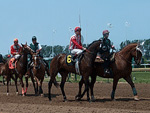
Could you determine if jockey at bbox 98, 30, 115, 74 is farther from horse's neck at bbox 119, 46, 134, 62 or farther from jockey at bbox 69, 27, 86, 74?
jockey at bbox 69, 27, 86, 74

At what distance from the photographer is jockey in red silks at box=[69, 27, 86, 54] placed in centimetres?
1437

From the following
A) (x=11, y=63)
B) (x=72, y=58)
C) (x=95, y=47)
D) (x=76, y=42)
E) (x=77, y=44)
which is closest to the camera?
(x=95, y=47)

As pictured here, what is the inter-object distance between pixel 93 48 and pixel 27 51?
181 inches

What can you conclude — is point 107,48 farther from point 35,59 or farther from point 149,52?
point 149,52

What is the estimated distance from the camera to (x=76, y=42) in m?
14.4

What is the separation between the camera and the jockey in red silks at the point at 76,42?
566 inches

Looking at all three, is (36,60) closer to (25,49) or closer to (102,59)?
(25,49)

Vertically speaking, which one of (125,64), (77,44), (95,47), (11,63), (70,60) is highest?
(77,44)

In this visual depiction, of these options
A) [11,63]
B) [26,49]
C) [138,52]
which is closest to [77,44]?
[138,52]

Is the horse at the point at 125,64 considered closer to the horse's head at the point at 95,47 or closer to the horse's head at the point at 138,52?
the horse's head at the point at 138,52

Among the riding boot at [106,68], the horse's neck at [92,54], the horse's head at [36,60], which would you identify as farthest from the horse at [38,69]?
the riding boot at [106,68]

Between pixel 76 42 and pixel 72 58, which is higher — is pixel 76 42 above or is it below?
above

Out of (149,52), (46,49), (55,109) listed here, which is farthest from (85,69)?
(46,49)

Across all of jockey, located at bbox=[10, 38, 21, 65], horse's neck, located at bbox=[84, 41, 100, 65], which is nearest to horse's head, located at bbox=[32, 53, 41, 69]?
jockey, located at bbox=[10, 38, 21, 65]
